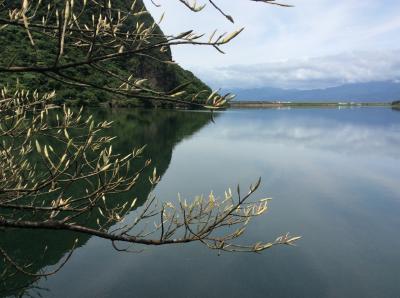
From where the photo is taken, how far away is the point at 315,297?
15.6 m

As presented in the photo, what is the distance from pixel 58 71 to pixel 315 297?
15.0 metres

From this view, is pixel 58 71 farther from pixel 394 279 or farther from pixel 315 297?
pixel 394 279

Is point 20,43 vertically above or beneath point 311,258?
above

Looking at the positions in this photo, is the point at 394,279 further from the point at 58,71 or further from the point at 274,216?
the point at 58,71

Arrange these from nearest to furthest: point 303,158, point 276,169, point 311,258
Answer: point 311,258
point 276,169
point 303,158

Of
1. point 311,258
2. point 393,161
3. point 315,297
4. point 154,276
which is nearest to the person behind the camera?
point 315,297

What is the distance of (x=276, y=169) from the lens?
44.0 meters

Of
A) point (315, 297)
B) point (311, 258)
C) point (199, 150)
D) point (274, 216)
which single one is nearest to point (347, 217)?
point (274, 216)

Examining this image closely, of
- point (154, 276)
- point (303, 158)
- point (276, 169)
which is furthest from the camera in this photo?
point (303, 158)

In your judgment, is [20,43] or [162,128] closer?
[162,128]

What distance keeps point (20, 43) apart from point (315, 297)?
14004cm

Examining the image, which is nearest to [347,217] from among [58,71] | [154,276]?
[154,276]

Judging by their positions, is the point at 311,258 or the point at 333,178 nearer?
the point at 311,258

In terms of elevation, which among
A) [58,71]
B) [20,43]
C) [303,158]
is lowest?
[303,158]
